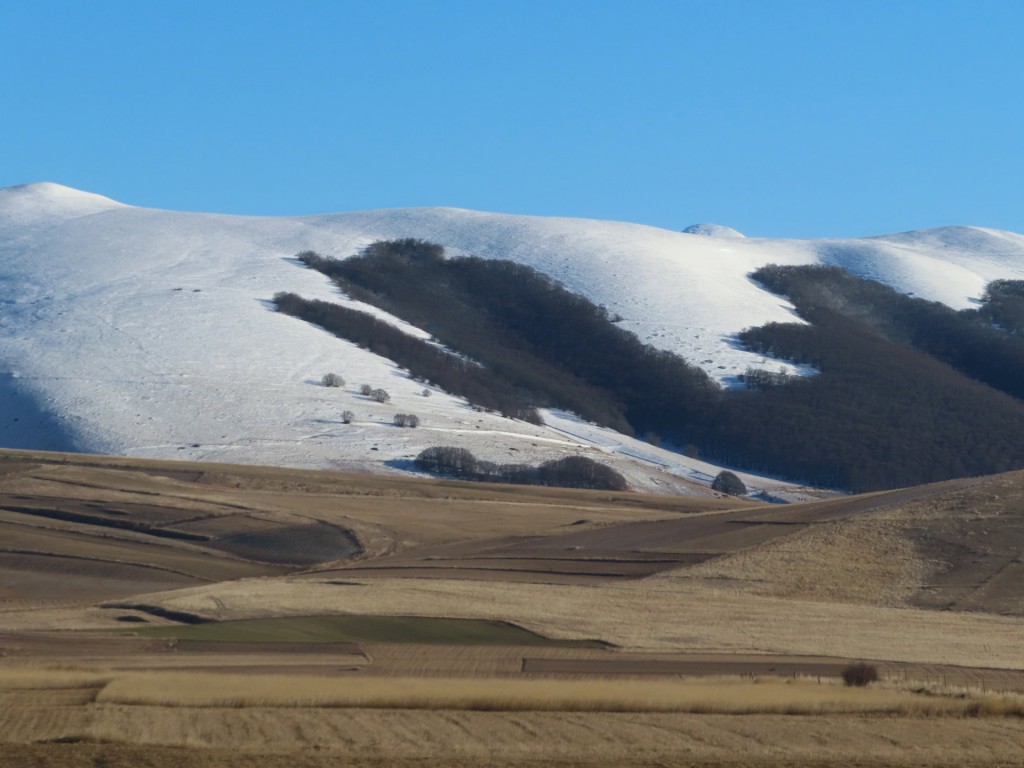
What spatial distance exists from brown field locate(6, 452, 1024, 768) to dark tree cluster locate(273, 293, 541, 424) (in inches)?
1571

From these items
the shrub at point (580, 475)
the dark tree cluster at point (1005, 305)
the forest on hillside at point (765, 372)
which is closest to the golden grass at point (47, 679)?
the shrub at point (580, 475)

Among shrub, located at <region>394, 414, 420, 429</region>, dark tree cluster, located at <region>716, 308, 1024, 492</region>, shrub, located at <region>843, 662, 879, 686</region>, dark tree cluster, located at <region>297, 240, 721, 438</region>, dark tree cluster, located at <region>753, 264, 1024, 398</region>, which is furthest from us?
dark tree cluster, located at <region>753, 264, 1024, 398</region>

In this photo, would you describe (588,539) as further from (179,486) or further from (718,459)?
(718,459)

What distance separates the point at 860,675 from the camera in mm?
23391

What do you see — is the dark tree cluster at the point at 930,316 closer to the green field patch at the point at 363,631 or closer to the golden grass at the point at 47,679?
the green field patch at the point at 363,631

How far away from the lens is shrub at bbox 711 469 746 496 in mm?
88500

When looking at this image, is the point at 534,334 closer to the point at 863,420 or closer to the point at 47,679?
the point at 863,420

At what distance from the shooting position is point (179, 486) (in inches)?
2346

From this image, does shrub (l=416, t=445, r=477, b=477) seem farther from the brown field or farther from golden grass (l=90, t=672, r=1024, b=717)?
golden grass (l=90, t=672, r=1024, b=717)

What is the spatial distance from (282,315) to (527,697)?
9750 centimetres

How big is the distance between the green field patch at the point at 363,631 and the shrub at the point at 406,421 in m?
56.8

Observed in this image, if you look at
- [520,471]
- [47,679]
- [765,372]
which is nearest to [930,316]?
[765,372]

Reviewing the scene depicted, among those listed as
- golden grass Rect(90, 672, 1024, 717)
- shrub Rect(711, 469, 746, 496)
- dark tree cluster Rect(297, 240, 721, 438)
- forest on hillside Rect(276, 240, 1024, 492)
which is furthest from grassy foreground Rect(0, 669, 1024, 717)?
dark tree cluster Rect(297, 240, 721, 438)

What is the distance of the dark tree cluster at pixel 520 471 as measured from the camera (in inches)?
3105
